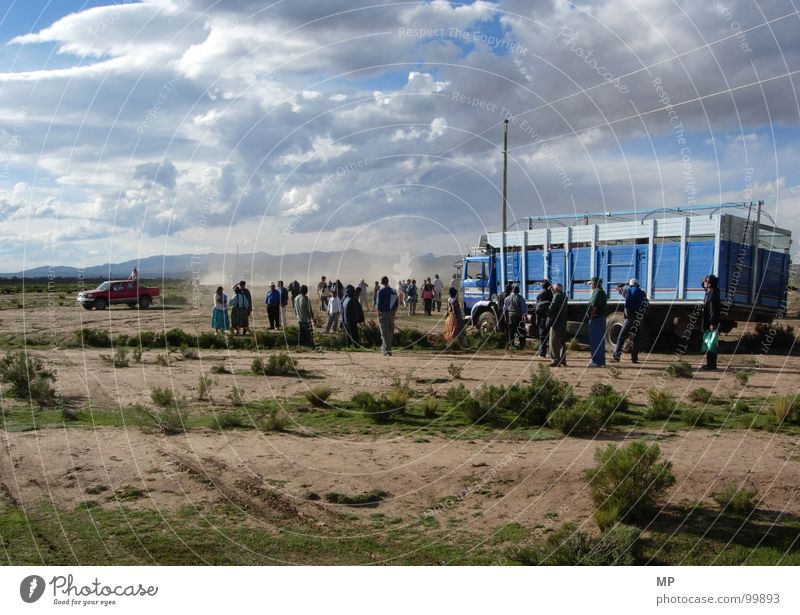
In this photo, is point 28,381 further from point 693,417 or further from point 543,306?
point 543,306

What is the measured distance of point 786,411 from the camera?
38.1ft

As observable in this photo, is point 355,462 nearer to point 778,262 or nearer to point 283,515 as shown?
point 283,515

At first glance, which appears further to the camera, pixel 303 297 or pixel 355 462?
pixel 303 297

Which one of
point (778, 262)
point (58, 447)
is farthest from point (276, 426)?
point (778, 262)

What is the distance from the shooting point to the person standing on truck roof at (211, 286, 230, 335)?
85.9 feet

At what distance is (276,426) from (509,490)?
4.08 m

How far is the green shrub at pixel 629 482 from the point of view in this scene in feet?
25.8

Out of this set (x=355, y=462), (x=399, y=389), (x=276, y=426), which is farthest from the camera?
(x=399, y=389)

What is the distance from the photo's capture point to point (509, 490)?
8.90 metres

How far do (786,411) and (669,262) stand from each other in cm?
985

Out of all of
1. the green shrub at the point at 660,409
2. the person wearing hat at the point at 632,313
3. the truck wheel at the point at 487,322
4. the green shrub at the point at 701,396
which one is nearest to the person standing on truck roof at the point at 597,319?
the person wearing hat at the point at 632,313

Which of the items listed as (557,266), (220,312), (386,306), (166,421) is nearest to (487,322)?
(557,266)

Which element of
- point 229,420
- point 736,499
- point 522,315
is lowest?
point 736,499
